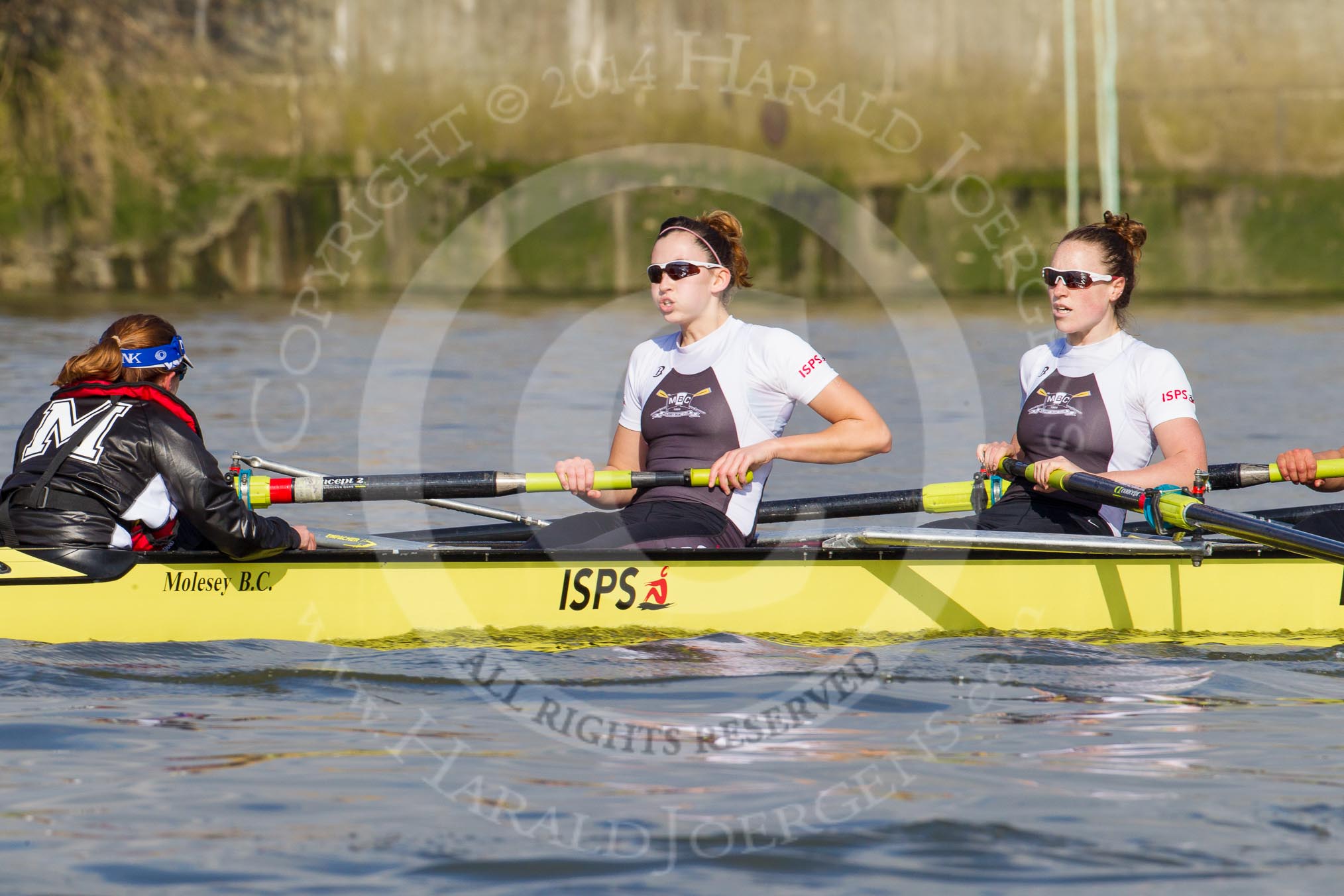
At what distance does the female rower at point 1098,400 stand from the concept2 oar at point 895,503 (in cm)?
22

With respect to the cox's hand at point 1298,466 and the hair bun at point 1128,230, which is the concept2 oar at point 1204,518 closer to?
the cox's hand at point 1298,466

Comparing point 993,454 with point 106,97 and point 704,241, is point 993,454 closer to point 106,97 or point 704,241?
point 704,241

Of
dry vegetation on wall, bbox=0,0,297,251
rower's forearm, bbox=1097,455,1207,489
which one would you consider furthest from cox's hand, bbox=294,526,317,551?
dry vegetation on wall, bbox=0,0,297,251

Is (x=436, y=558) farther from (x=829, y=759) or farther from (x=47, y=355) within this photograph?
(x=47, y=355)

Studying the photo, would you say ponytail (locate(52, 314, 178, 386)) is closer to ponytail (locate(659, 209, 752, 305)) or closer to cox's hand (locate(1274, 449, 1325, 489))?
ponytail (locate(659, 209, 752, 305))

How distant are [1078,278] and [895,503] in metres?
1.46

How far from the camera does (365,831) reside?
4391 mm

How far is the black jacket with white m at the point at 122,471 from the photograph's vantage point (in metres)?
6.05

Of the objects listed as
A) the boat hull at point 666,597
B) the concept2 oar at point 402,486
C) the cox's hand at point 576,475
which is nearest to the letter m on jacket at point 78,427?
the boat hull at point 666,597

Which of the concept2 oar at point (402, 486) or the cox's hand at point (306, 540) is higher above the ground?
the concept2 oar at point (402, 486)

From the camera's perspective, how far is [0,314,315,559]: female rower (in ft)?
19.9

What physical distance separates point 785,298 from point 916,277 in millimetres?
2433

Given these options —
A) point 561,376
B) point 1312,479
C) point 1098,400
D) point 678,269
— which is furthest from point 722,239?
point 561,376

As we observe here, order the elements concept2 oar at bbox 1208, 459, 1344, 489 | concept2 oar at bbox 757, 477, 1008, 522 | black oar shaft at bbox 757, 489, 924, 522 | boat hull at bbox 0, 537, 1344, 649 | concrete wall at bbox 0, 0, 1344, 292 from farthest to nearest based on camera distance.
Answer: concrete wall at bbox 0, 0, 1344, 292
black oar shaft at bbox 757, 489, 924, 522
concept2 oar at bbox 757, 477, 1008, 522
concept2 oar at bbox 1208, 459, 1344, 489
boat hull at bbox 0, 537, 1344, 649
